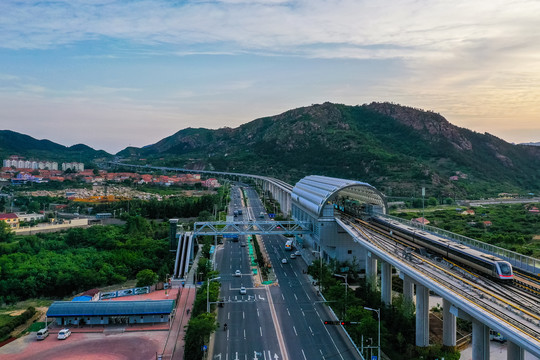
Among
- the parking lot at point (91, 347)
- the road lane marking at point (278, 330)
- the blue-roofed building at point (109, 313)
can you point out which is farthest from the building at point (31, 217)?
the road lane marking at point (278, 330)

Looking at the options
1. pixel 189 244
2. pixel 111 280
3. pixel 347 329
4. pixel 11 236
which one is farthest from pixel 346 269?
pixel 11 236

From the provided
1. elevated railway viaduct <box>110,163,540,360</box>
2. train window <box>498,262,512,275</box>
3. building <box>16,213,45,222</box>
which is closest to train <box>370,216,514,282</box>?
train window <box>498,262,512,275</box>

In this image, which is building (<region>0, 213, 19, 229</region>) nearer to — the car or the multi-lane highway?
the multi-lane highway

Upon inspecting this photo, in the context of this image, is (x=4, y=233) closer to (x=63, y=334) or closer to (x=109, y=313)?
(x=109, y=313)

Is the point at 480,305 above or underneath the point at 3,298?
above

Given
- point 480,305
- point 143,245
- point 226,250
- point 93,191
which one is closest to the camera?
point 480,305

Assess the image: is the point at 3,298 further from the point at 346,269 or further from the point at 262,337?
the point at 346,269

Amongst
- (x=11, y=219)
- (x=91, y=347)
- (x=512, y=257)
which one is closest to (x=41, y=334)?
(x=91, y=347)
